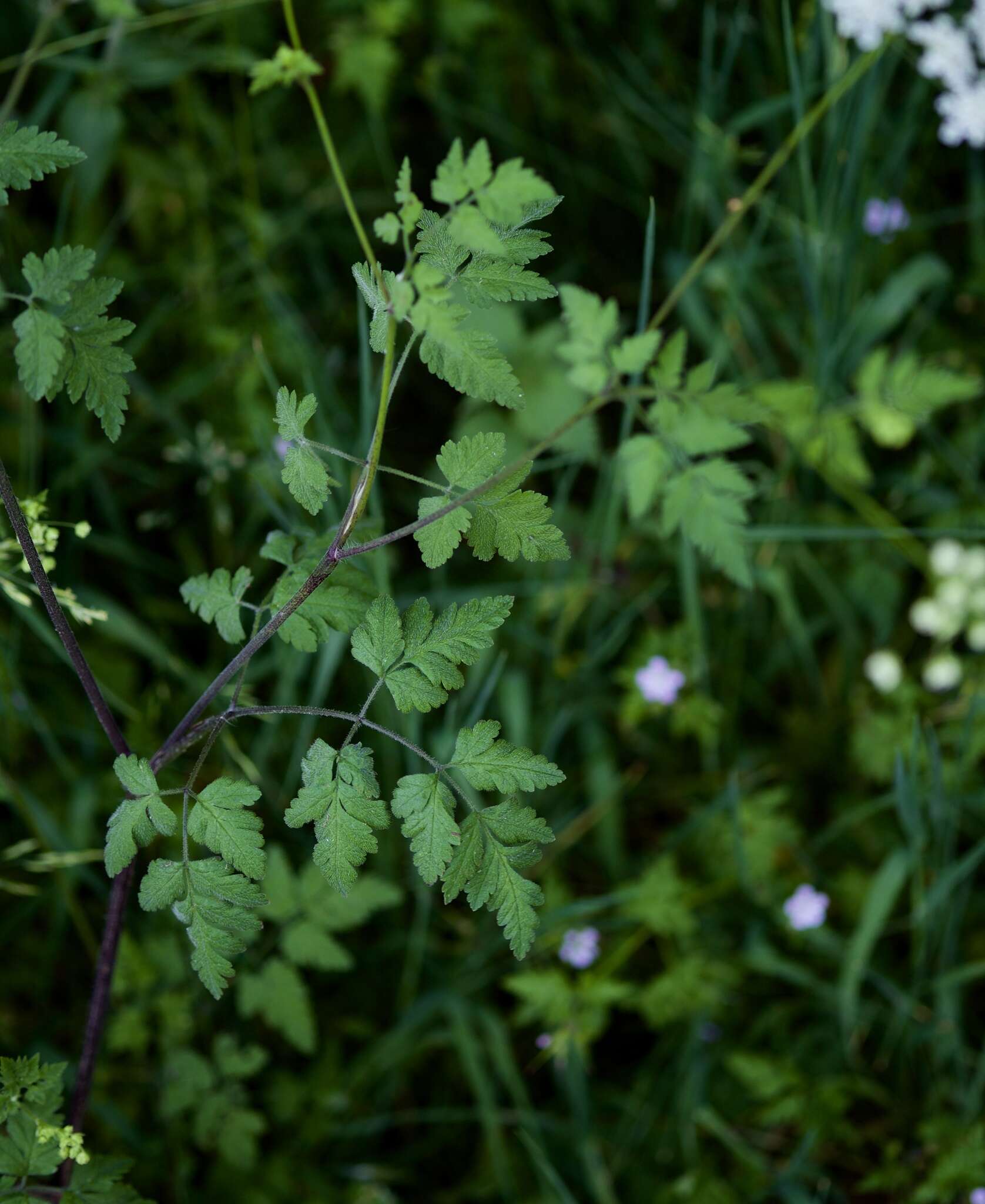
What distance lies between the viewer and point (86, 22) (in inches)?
102

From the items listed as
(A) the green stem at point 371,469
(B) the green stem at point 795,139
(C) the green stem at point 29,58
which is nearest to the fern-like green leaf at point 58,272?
(A) the green stem at point 371,469

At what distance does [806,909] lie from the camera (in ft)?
7.15

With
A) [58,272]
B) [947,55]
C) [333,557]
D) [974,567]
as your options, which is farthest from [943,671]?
[58,272]

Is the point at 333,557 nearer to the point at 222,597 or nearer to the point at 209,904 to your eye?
the point at 222,597

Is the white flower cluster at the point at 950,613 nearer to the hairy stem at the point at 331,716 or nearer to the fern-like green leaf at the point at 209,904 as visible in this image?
the hairy stem at the point at 331,716

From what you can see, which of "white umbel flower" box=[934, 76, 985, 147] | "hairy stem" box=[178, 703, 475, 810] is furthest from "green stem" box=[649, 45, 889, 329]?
"hairy stem" box=[178, 703, 475, 810]

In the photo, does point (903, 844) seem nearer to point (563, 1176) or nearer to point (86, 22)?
point (563, 1176)

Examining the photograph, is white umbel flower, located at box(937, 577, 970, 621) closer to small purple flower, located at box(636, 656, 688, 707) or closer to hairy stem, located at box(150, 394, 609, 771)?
small purple flower, located at box(636, 656, 688, 707)

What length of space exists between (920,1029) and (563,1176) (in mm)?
799

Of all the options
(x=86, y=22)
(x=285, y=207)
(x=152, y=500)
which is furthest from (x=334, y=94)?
(x=152, y=500)

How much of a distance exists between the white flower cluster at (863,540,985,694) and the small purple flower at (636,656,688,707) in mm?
552

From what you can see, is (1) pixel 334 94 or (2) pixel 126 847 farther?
(1) pixel 334 94

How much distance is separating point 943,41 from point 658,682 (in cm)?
143

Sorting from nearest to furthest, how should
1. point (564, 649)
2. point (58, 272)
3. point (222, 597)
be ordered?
point (58, 272)
point (222, 597)
point (564, 649)
